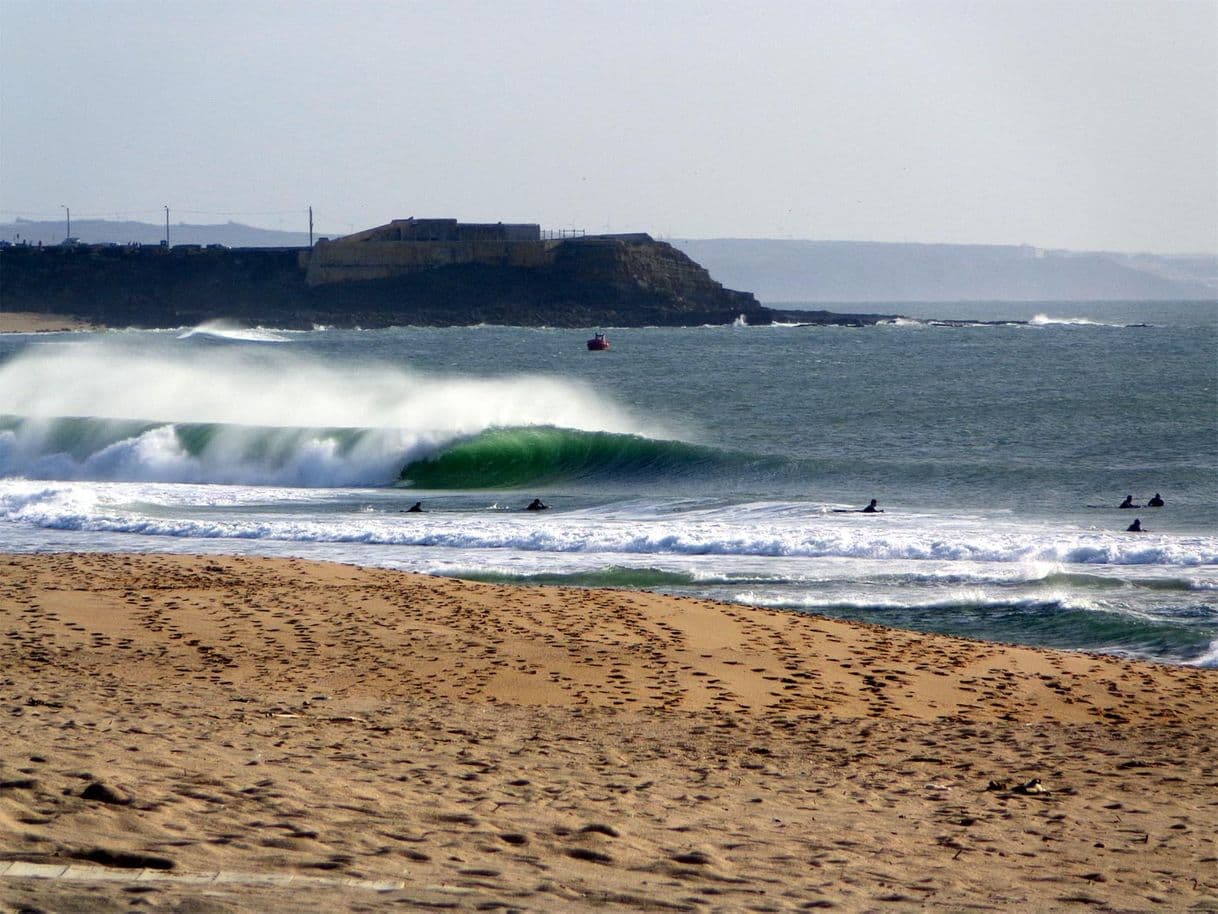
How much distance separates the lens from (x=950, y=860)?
17.3ft

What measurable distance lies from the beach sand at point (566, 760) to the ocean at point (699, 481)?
301 centimetres

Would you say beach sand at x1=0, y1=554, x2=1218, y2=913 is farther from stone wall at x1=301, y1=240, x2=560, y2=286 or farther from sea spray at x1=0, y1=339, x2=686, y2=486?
stone wall at x1=301, y1=240, x2=560, y2=286

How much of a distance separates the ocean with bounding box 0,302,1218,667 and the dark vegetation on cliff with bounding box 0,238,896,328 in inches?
2128

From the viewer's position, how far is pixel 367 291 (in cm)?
10994

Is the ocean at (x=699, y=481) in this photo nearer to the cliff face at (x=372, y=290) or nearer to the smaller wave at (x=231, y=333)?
the smaller wave at (x=231, y=333)

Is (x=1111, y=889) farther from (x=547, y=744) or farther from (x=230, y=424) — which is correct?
(x=230, y=424)

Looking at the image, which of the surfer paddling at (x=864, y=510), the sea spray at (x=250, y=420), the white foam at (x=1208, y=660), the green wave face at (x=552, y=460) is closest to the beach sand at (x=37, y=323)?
the sea spray at (x=250, y=420)

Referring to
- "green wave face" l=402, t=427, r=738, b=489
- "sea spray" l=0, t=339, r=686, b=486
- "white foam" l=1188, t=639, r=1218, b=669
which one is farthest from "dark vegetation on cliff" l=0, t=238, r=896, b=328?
"white foam" l=1188, t=639, r=1218, b=669

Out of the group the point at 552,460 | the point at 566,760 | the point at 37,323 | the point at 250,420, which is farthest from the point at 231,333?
the point at 566,760

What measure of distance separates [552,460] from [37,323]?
3429 inches

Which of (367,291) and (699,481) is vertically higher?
(367,291)

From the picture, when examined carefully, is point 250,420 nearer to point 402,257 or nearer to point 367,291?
point 367,291

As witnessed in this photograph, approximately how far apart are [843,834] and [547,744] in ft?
→ 6.52

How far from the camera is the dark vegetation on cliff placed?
10762 cm
